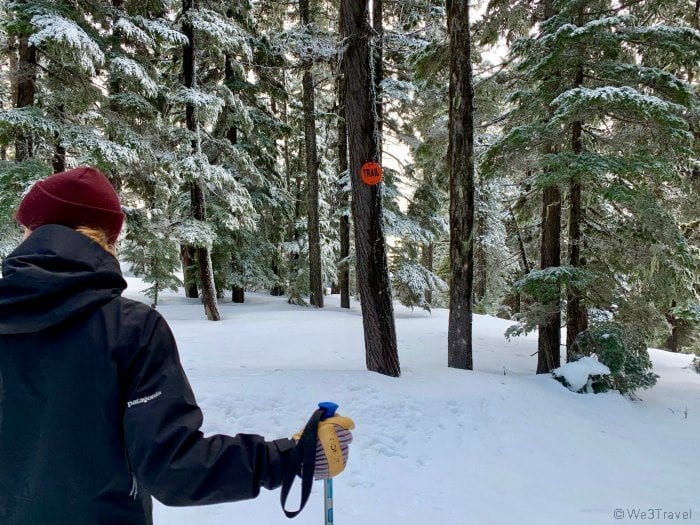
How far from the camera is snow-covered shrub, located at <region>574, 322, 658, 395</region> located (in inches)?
266

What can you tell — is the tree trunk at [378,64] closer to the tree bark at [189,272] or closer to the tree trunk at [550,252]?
the tree trunk at [550,252]

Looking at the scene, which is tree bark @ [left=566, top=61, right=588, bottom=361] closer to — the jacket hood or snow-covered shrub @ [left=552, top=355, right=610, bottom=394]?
snow-covered shrub @ [left=552, top=355, right=610, bottom=394]

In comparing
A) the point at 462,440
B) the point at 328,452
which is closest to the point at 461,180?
the point at 462,440

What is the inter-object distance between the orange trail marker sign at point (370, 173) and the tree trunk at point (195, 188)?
677cm

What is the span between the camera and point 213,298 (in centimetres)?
1195

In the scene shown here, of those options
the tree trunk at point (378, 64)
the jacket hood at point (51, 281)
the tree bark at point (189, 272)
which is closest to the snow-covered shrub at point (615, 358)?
the tree trunk at point (378, 64)

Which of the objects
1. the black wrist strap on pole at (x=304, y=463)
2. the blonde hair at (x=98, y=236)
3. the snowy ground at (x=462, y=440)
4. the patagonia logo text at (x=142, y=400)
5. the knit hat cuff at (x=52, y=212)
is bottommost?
the snowy ground at (x=462, y=440)

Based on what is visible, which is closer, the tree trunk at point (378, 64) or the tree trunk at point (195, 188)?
the tree trunk at point (378, 64)

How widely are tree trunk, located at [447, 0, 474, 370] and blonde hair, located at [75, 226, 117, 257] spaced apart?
624cm

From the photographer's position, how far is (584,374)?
259 inches

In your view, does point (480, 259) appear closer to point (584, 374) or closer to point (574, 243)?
point (574, 243)

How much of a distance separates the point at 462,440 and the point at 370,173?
12.3ft

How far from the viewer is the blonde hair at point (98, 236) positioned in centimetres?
141

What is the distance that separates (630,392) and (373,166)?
220 inches
